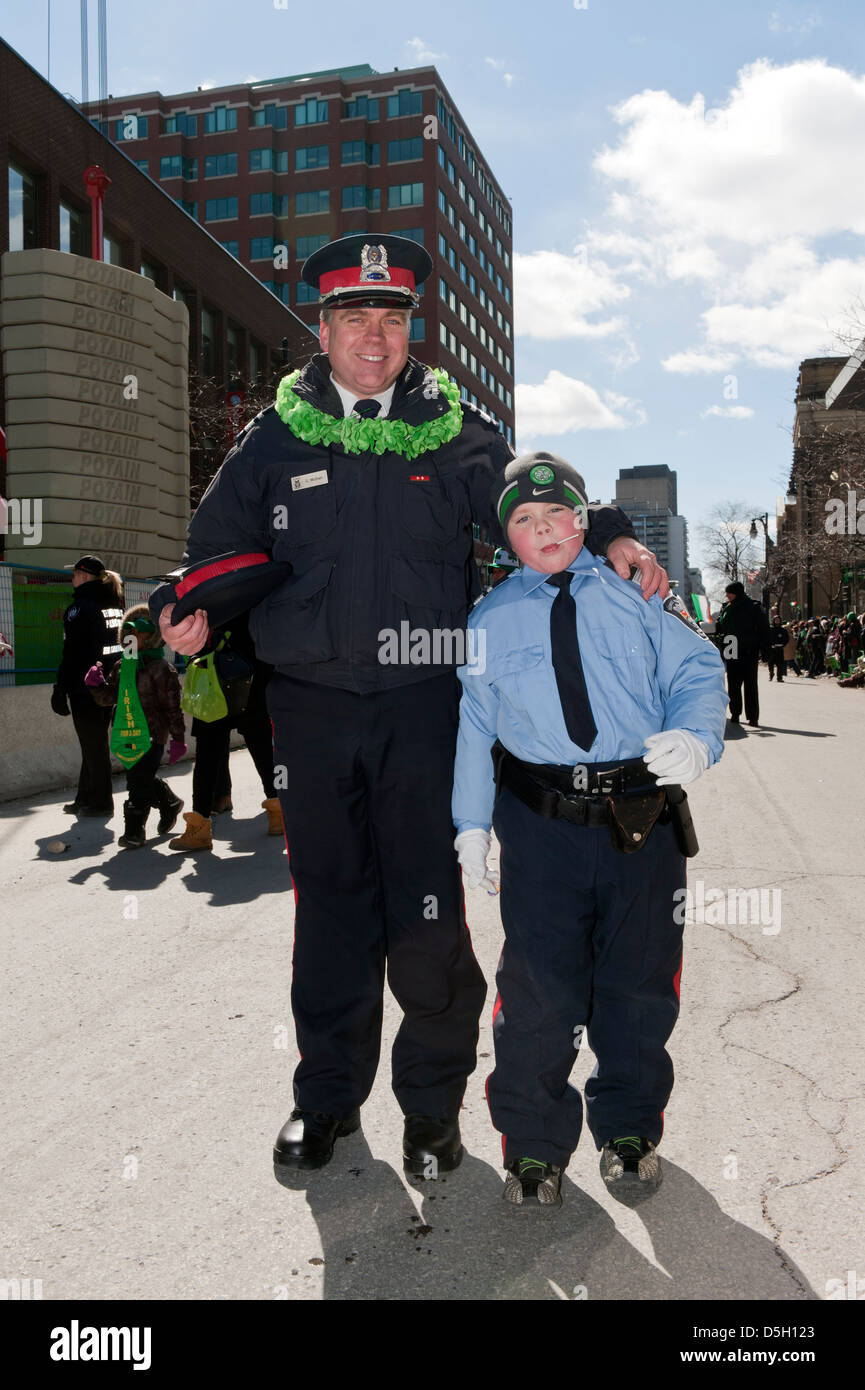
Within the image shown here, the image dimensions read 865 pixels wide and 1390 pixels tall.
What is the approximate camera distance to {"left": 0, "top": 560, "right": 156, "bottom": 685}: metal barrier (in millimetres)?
11320

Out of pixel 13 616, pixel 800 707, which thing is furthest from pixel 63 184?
pixel 800 707

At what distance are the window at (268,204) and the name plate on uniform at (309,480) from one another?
7589cm

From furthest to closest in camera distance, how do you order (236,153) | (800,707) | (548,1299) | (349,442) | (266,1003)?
1. (236,153)
2. (800,707)
3. (266,1003)
4. (349,442)
5. (548,1299)

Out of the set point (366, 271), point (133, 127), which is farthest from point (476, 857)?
point (133, 127)

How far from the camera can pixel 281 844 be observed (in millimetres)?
7668

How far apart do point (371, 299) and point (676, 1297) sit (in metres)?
2.52

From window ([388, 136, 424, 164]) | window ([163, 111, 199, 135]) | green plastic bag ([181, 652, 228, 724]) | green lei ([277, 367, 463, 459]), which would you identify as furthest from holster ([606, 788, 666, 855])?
window ([163, 111, 199, 135])

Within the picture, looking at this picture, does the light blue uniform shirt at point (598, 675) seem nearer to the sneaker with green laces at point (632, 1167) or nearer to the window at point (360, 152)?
the sneaker with green laces at point (632, 1167)

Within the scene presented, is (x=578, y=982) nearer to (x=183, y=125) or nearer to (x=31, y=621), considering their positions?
(x=31, y=621)

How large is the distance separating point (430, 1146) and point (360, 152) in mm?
77510

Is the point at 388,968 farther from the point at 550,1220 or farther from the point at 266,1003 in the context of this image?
the point at 266,1003

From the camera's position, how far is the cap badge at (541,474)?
2.86m
